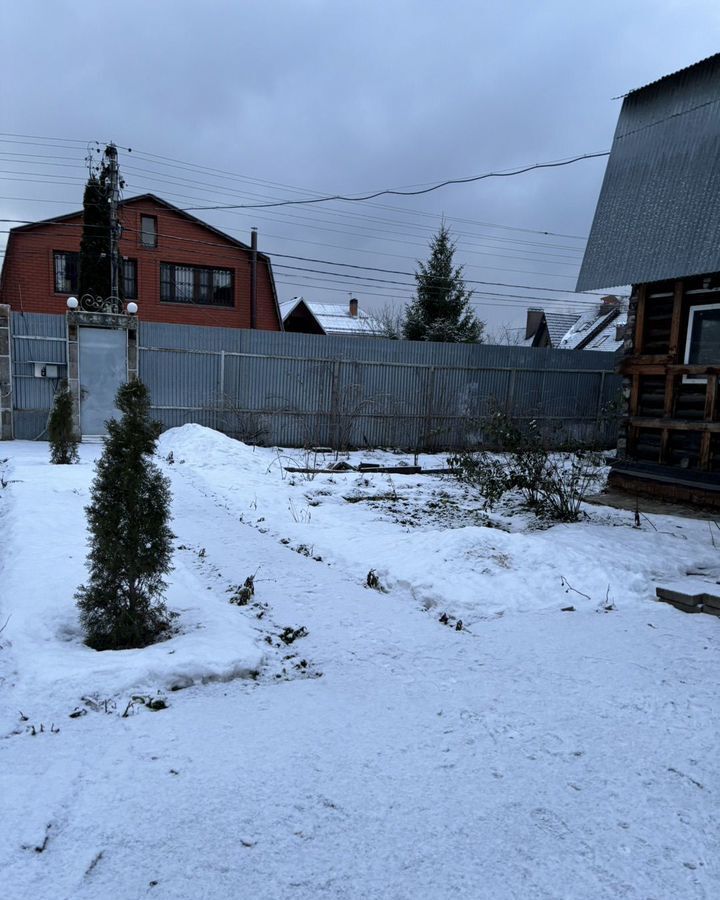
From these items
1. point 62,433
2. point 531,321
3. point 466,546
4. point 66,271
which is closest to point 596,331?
point 531,321

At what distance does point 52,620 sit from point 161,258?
2275cm

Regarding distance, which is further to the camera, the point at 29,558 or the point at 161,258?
the point at 161,258

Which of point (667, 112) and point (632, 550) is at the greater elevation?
point (667, 112)

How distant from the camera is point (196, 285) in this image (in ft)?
80.6

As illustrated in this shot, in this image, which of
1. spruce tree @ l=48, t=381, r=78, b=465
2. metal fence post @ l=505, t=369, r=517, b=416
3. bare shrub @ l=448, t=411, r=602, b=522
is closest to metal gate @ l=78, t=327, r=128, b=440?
spruce tree @ l=48, t=381, r=78, b=465

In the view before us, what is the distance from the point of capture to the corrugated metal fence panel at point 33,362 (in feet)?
40.3

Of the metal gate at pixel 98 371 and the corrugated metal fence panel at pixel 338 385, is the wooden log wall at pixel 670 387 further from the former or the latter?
the metal gate at pixel 98 371

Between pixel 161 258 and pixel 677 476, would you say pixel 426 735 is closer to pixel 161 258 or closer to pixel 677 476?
pixel 677 476

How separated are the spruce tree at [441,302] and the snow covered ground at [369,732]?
749 inches

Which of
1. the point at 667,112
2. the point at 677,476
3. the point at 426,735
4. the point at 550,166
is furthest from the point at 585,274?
the point at 426,735

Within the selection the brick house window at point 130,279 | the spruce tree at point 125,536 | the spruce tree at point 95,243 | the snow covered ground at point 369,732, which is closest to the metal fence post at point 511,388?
the snow covered ground at point 369,732

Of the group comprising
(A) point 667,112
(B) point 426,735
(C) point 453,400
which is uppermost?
(A) point 667,112

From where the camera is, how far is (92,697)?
2861 mm

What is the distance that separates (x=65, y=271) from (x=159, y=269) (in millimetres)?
3390
